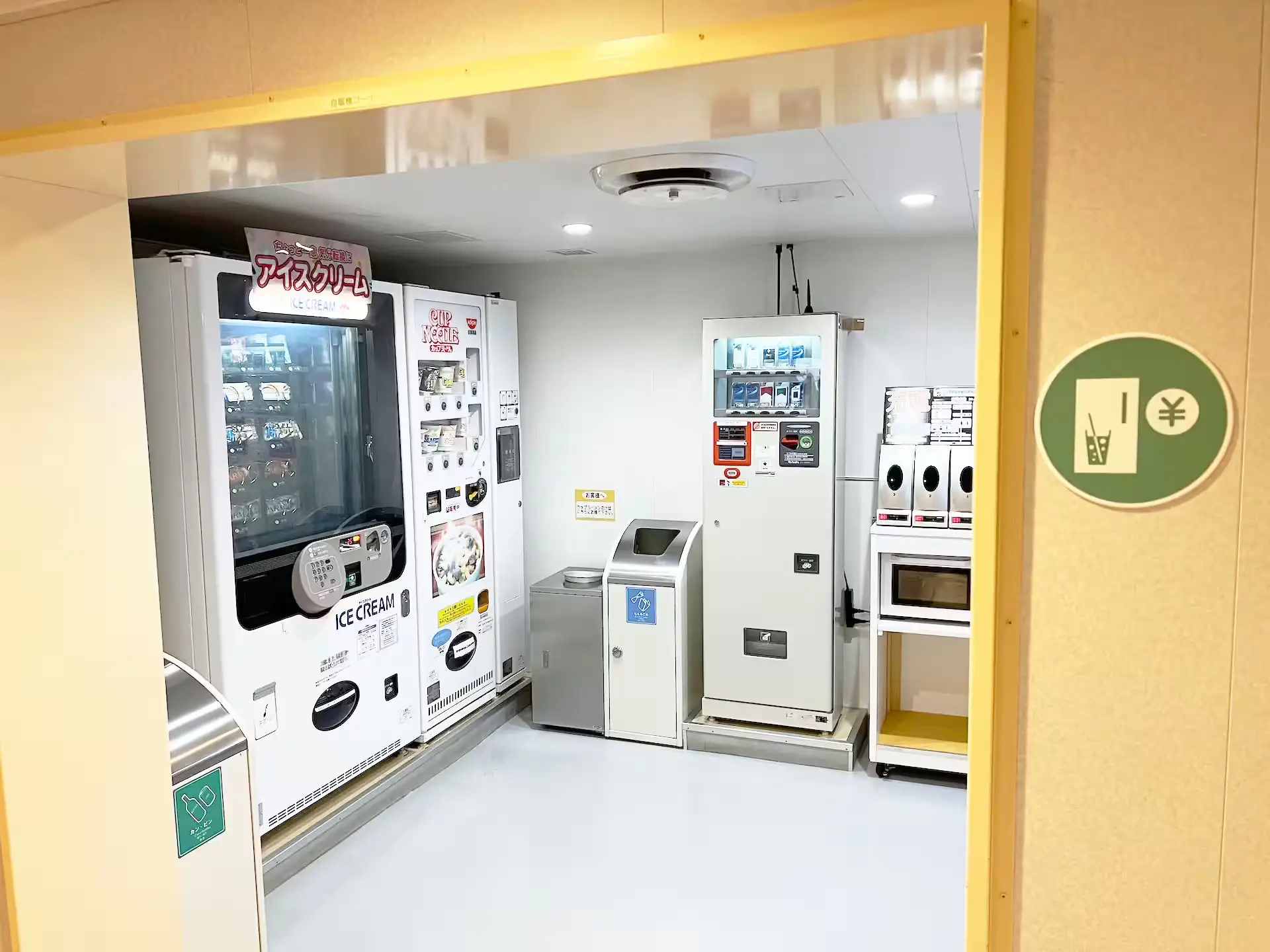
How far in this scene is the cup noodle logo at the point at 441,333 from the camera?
13.7 feet

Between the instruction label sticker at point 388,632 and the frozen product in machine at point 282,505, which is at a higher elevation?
the frozen product in machine at point 282,505

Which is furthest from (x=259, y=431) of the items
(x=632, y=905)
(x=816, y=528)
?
(x=816, y=528)

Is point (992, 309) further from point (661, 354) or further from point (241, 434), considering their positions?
point (661, 354)

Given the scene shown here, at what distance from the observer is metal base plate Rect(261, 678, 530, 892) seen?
11.1 feet

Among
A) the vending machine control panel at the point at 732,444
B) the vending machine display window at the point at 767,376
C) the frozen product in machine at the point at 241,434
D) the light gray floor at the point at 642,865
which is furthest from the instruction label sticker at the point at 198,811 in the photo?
the vending machine display window at the point at 767,376

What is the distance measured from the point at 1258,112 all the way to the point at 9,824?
2.42 m

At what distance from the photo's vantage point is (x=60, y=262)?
1.92 m

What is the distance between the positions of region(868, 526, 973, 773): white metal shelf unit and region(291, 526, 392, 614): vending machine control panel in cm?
214

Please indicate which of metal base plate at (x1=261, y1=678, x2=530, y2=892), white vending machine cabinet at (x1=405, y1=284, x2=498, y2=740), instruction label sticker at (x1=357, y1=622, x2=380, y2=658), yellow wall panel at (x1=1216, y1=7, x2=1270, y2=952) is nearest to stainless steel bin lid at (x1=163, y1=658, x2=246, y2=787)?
metal base plate at (x1=261, y1=678, x2=530, y2=892)

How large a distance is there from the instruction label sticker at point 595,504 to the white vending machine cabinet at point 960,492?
1868 millimetres

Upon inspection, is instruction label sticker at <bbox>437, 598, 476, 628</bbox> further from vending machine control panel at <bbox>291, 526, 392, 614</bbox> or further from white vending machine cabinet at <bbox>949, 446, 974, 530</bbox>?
white vending machine cabinet at <bbox>949, 446, 974, 530</bbox>

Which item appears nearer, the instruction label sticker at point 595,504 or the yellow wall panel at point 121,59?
the yellow wall panel at point 121,59

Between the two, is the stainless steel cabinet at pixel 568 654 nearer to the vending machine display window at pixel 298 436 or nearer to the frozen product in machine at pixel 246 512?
the vending machine display window at pixel 298 436

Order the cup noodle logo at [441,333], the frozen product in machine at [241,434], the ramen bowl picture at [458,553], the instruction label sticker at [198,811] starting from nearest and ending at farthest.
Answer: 1. the instruction label sticker at [198,811]
2. the frozen product in machine at [241,434]
3. the cup noodle logo at [441,333]
4. the ramen bowl picture at [458,553]
